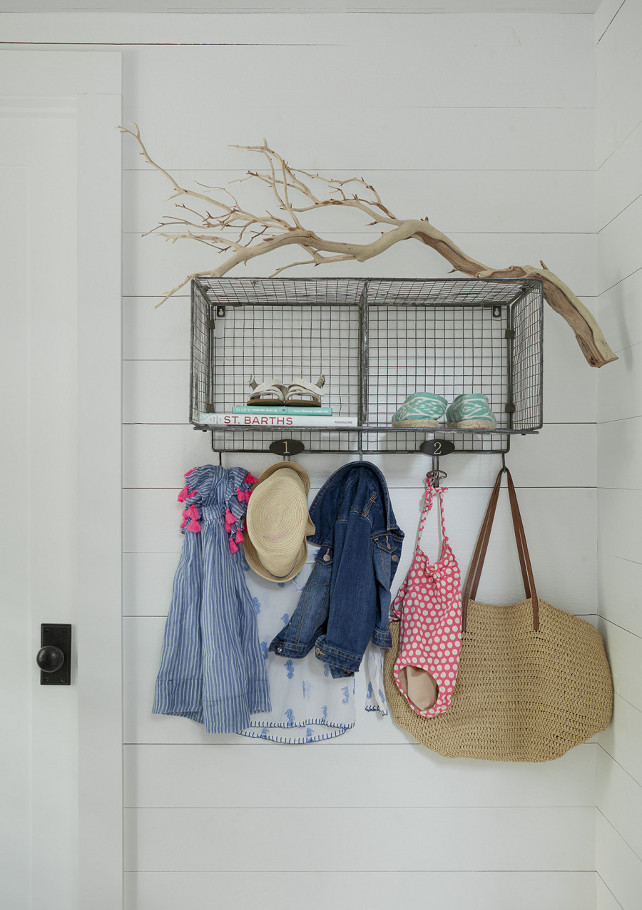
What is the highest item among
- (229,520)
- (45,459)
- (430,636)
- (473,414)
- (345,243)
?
(345,243)

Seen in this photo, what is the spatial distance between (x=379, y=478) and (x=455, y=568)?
25cm

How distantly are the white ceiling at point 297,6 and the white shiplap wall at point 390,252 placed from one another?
2cm

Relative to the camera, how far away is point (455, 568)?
129cm

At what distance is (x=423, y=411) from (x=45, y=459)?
2.83 ft

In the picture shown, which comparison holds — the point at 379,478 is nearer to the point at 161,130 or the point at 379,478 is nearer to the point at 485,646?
the point at 485,646

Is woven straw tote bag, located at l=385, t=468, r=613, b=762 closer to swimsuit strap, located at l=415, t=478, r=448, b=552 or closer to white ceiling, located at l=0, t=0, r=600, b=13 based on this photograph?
swimsuit strap, located at l=415, t=478, r=448, b=552

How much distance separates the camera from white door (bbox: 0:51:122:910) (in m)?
1.34

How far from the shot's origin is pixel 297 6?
1.33 meters

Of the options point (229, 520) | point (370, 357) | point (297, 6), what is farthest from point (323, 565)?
point (297, 6)

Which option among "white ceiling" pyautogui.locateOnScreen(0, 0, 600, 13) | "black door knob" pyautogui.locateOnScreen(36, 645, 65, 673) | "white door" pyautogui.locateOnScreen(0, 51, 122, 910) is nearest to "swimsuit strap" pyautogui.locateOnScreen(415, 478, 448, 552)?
"white door" pyautogui.locateOnScreen(0, 51, 122, 910)

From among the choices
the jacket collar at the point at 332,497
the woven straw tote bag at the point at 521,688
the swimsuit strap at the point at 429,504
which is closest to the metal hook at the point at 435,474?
the swimsuit strap at the point at 429,504

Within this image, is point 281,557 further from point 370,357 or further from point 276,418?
point 370,357

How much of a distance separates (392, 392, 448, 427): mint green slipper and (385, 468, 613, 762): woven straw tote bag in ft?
1.16

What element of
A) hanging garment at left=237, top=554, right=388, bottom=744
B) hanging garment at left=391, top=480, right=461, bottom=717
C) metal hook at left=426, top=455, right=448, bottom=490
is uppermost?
metal hook at left=426, top=455, right=448, bottom=490
